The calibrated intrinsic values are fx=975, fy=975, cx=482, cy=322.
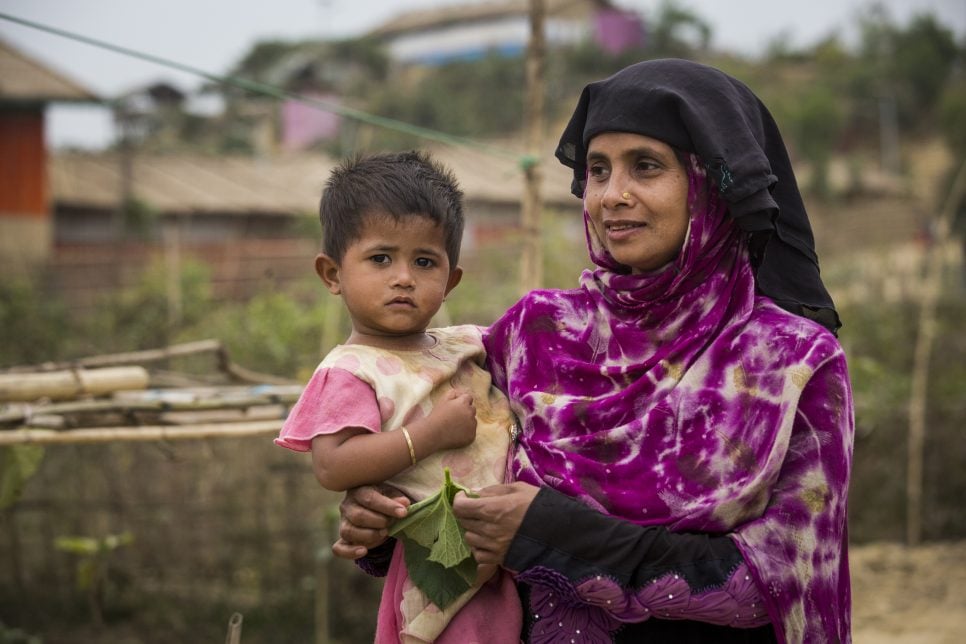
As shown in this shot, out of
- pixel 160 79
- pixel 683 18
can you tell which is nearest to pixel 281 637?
pixel 160 79

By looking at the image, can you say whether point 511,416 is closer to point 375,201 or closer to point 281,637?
point 375,201

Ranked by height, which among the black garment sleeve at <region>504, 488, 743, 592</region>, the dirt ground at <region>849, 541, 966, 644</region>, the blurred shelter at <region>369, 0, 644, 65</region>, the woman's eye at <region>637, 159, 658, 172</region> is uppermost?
the blurred shelter at <region>369, 0, 644, 65</region>

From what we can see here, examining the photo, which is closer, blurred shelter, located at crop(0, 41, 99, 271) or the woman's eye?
the woman's eye

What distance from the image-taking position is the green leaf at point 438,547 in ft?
5.57

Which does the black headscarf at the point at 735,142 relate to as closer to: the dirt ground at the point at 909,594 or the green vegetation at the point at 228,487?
Result: the green vegetation at the point at 228,487

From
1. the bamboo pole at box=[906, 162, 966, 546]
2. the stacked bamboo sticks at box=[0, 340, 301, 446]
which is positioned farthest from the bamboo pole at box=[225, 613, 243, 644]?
the bamboo pole at box=[906, 162, 966, 546]

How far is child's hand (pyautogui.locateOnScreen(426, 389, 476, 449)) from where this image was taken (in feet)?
5.78

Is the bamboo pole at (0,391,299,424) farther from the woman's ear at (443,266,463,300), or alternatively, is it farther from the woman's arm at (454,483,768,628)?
the woman's arm at (454,483,768,628)

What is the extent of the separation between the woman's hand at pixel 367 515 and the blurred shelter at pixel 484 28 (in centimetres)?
3604

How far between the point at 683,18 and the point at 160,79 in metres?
17.4

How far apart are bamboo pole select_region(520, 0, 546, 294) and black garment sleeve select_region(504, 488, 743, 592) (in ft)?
7.79

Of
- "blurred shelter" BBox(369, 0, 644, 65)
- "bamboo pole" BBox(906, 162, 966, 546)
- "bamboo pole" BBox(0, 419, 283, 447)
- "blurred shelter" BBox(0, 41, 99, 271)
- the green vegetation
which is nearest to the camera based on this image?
"bamboo pole" BBox(0, 419, 283, 447)

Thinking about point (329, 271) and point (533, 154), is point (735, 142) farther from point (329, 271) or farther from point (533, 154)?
point (533, 154)

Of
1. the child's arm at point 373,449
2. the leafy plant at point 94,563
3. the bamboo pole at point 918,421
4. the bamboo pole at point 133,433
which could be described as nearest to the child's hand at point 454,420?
the child's arm at point 373,449
